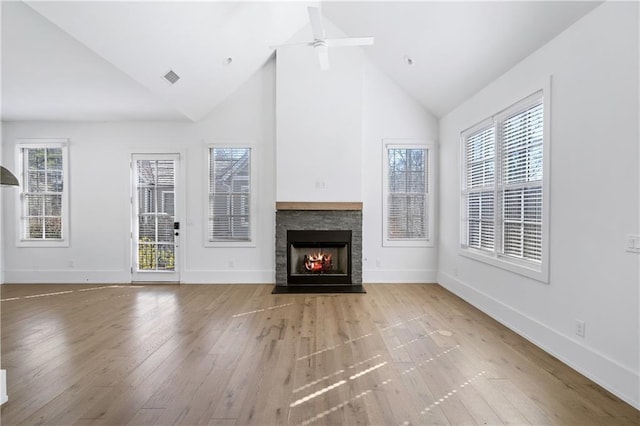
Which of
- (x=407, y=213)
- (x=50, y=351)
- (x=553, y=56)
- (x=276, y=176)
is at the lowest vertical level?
(x=50, y=351)

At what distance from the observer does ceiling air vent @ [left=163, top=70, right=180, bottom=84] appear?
13.6 ft

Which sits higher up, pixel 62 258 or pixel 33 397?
pixel 62 258

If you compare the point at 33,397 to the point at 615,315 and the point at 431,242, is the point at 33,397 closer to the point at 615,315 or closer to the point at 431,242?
the point at 615,315

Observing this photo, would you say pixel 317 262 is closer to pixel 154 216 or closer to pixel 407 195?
pixel 407 195

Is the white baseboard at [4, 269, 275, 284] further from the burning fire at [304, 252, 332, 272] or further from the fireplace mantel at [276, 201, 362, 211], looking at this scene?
the fireplace mantel at [276, 201, 362, 211]

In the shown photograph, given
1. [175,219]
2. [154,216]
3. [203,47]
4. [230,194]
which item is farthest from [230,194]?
[203,47]

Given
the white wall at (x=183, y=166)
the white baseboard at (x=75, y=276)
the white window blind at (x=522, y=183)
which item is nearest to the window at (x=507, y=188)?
the white window blind at (x=522, y=183)

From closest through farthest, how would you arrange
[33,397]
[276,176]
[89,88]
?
[33,397] < [89,88] < [276,176]

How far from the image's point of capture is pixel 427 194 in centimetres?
588

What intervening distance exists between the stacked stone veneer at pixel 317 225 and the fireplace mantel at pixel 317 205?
6cm

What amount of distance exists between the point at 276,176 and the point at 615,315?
446cm

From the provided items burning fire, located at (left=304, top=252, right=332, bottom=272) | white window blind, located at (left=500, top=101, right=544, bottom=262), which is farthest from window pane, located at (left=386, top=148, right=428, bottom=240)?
white window blind, located at (left=500, top=101, right=544, bottom=262)

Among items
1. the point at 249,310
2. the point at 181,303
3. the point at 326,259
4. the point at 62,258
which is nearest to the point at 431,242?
the point at 326,259

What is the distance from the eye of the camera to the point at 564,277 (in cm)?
285
